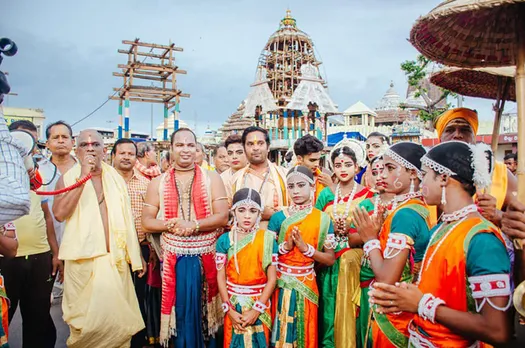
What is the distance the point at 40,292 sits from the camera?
3785 millimetres

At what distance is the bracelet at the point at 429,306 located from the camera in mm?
1878

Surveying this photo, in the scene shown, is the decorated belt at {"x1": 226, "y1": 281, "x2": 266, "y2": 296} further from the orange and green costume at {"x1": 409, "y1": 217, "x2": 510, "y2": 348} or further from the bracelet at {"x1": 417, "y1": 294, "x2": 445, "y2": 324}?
the bracelet at {"x1": 417, "y1": 294, "x2": 445, "y2": 324}

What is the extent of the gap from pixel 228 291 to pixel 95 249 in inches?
53.2

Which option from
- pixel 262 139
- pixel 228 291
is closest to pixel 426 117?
pixel 262 139

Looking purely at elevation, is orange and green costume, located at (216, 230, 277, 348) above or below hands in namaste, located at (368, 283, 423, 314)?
below

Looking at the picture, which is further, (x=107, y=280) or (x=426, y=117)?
(x=426, y=117)

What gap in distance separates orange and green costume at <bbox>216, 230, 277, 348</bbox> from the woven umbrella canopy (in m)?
1.98

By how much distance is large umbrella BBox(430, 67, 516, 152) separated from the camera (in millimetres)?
3353

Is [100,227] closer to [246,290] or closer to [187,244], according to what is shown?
[187,244]

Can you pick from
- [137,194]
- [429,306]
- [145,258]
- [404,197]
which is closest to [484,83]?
[404,197]

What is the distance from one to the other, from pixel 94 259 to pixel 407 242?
2.91 m

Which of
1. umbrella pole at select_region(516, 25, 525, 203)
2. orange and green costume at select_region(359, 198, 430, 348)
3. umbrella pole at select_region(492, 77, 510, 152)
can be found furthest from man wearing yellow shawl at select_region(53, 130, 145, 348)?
umbrella pole at select_region(492, 77, 510, 152)

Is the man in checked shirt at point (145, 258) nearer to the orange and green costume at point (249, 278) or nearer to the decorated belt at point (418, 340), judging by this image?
the orange and green costume at point (249, 278)

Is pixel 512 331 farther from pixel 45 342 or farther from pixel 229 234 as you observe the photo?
pixel 45 342
